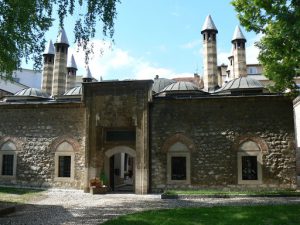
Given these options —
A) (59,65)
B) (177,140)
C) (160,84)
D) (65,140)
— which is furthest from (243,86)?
(59,65)

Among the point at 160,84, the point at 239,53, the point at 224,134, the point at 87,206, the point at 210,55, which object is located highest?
the point at 239,53

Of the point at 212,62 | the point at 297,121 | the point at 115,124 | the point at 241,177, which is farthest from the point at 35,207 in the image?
the point at 297,121

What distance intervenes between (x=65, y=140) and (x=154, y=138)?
392 cm

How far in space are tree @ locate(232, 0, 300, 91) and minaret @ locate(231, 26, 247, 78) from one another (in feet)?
29.9

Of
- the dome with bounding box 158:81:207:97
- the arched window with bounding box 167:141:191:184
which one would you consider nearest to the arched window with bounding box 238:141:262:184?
the arched window with bounding box 167:141:191:184

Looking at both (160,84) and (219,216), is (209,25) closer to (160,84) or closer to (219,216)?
(160,84)

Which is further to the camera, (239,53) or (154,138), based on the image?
(239,53)

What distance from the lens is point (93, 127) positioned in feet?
45.8

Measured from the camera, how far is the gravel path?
25.0 feet

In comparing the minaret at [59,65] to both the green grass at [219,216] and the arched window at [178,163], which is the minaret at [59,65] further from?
the green grass at [219,216]

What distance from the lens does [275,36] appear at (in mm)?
10094

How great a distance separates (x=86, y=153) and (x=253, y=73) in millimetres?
29218

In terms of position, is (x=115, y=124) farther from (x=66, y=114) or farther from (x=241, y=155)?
(x=241, y=155)

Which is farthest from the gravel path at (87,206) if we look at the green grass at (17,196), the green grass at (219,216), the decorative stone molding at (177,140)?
the decorative stone molding at (177,140)
